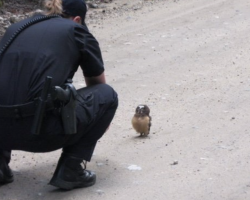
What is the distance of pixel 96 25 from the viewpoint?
1117cm

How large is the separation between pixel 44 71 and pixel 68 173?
2.61ft

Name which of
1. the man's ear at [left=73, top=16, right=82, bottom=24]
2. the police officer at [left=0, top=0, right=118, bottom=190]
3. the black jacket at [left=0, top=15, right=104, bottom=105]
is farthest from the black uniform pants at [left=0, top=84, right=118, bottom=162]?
the man's ear at [left=73, top=16, right=82, bottom=24]

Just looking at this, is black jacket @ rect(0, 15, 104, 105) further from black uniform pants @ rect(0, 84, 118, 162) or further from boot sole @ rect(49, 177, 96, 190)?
boot sole @ rect(49, 177, 96, 190)

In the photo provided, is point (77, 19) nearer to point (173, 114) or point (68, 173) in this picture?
point (68, 173)

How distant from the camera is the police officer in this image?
15.6ft

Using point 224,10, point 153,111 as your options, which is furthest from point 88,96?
point 224,10

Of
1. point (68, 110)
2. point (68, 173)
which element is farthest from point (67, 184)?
point (68, 110)

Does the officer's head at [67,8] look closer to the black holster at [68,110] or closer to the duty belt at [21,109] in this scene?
the black holster at [68,110]

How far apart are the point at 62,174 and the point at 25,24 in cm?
109

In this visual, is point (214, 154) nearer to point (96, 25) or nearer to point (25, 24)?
point (25, 24)

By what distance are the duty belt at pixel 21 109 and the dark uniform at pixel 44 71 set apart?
26 mm

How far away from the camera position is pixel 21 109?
4.72 m

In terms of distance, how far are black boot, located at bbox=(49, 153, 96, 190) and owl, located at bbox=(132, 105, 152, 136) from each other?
3.69 feet

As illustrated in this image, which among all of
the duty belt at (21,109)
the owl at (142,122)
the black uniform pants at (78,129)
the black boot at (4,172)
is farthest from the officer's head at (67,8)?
the owl at (142,122)
